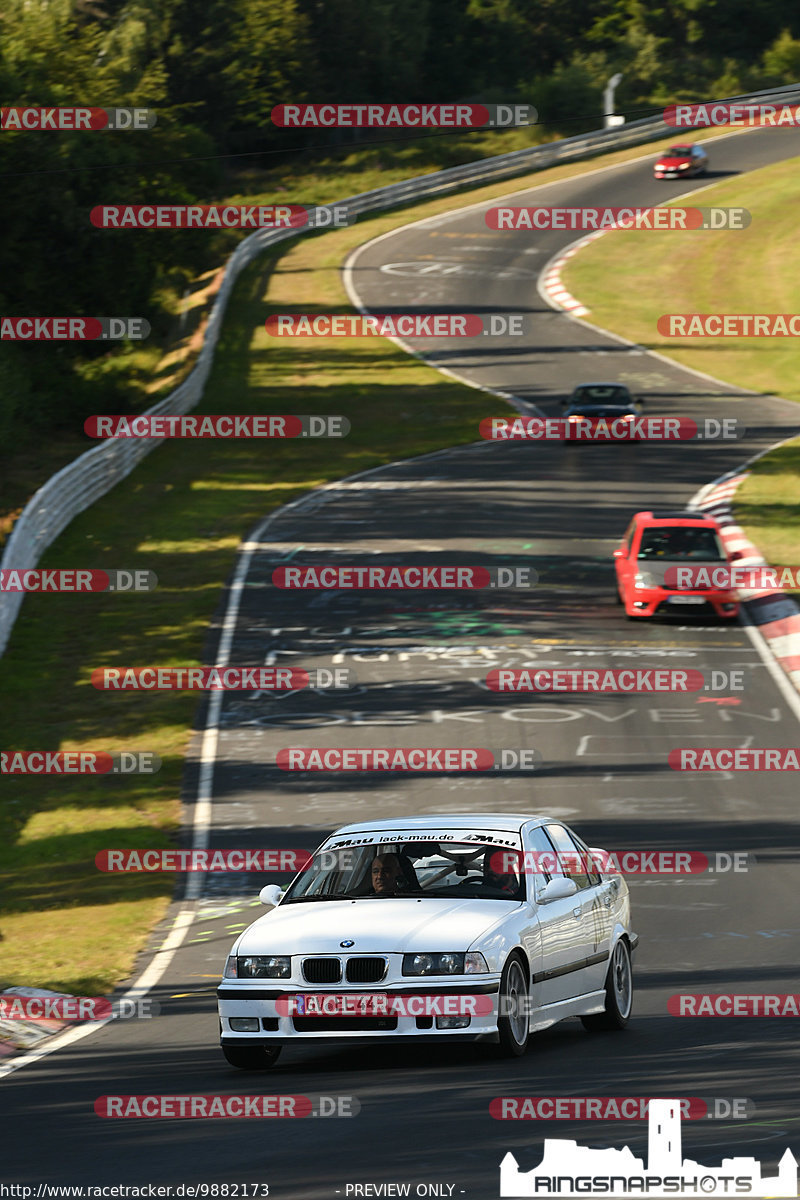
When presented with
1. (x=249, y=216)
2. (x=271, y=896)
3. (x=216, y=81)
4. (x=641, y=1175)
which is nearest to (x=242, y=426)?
(x=249, y=216)

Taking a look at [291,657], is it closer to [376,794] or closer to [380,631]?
[380,631]

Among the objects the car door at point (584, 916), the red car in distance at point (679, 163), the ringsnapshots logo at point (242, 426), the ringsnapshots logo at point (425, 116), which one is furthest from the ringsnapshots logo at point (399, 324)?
the car door at point (584, 916)

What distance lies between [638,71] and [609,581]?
243 feet

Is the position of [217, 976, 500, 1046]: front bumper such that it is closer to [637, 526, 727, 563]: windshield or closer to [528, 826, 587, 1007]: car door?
[528, 826, 587, 1007]: car door

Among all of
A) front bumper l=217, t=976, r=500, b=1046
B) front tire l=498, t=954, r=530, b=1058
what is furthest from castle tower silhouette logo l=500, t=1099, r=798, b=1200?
front tire l=498, t=954, r=530, b=1058

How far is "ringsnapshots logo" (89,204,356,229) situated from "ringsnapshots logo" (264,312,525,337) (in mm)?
5347

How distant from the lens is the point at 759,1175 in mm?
6805

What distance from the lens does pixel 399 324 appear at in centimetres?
5691

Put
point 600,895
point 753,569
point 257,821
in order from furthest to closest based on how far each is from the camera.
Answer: point 753,569 < point 257,821 < point 600,895

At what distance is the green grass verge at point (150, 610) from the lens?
55.0ft

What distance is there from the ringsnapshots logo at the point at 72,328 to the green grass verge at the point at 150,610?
10.0 ft

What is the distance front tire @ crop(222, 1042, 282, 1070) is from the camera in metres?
9.70

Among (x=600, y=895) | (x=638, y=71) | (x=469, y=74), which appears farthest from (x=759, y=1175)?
(x=469, y=74)

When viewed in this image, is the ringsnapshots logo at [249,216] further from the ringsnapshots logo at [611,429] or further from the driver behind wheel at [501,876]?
the driver behind wheel at [501,876]
